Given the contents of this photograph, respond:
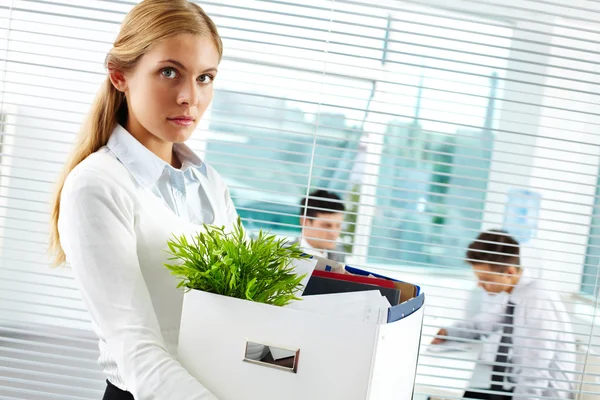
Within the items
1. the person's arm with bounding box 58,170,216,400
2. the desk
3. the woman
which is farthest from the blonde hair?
the desk

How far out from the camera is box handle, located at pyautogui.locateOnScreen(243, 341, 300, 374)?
0.93 m

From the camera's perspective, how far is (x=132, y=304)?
1.02 m

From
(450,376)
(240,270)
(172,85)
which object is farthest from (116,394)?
(450,376)

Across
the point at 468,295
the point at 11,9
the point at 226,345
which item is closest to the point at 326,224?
the point at 11,9

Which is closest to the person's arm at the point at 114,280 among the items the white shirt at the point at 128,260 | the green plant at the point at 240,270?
the white shirt at the point at 128,260

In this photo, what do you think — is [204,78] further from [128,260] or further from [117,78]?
[128,260]

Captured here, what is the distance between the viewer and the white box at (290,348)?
896 millimetres

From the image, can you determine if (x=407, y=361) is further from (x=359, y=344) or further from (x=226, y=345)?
(x=226, y=345)

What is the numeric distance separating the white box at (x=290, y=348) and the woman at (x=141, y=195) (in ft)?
0.14

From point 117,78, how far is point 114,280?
42cm

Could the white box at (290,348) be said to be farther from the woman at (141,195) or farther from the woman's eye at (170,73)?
the woman's eye at (170,73)

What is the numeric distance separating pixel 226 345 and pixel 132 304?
176 millimetres

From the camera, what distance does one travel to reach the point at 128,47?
3.98 feet

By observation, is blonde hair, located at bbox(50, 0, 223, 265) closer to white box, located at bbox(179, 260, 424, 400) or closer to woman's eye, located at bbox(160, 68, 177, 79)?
woman's eye, located at bbox(160, 68, 177, 79)
